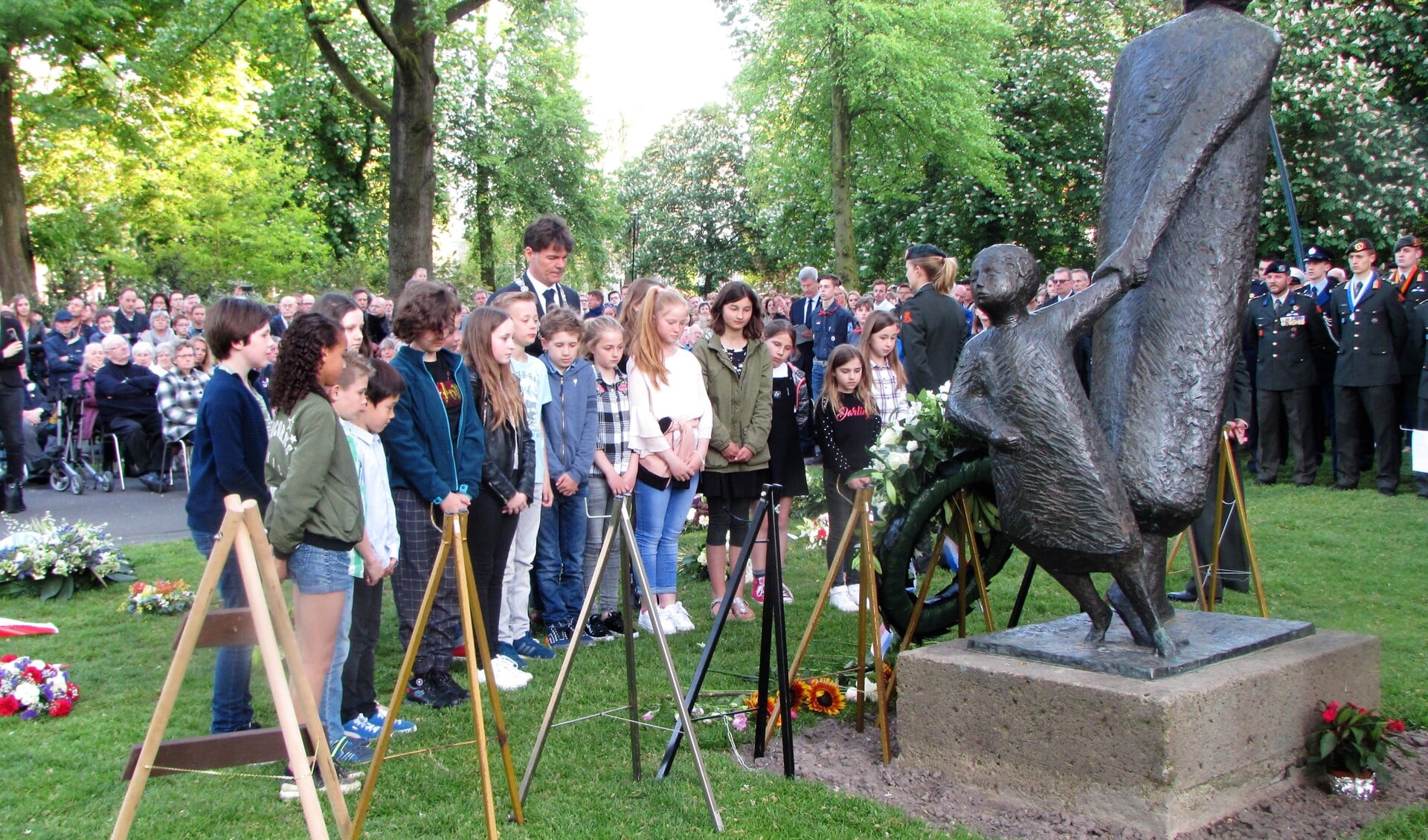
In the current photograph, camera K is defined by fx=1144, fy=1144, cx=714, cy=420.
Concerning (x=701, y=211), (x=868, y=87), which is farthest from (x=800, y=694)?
(x=701, y=211)

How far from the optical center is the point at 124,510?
39.4 feet

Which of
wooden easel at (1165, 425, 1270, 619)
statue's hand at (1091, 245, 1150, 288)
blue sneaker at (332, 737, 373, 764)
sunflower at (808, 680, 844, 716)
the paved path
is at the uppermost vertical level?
statue's hand at (1091, 245, 1150, 288)

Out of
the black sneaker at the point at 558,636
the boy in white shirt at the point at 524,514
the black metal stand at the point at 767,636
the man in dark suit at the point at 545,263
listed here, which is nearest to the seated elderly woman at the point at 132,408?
the man in dark suit at the point at 545,263

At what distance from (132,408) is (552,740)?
10524 millimetres

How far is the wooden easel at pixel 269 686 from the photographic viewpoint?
311 centimetres

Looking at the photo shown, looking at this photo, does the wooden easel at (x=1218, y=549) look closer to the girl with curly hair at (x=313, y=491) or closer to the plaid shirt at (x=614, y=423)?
the plaid shirt at (x=614, y=423)

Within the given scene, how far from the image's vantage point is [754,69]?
982 inches

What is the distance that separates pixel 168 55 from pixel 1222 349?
16.4m

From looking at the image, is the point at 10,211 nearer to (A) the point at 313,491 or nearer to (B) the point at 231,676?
(B) the point at 231,676

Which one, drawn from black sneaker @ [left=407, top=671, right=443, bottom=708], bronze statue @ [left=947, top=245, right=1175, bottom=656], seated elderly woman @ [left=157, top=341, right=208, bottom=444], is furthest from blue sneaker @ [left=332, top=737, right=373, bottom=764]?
seated elderly woman @ [left=157, top=341, right=208, bottom=444]

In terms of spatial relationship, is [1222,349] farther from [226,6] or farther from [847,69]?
[847,69]

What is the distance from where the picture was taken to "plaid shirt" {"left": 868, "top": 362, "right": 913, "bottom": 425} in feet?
24.9

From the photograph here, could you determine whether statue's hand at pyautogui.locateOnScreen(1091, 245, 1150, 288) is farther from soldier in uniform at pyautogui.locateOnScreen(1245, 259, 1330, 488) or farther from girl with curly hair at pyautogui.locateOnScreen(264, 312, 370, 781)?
soldier in uniform at pyautogui.locateOnScreen(1245, 259, 1330, 488)

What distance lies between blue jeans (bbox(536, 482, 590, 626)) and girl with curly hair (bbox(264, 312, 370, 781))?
2.29 meters
